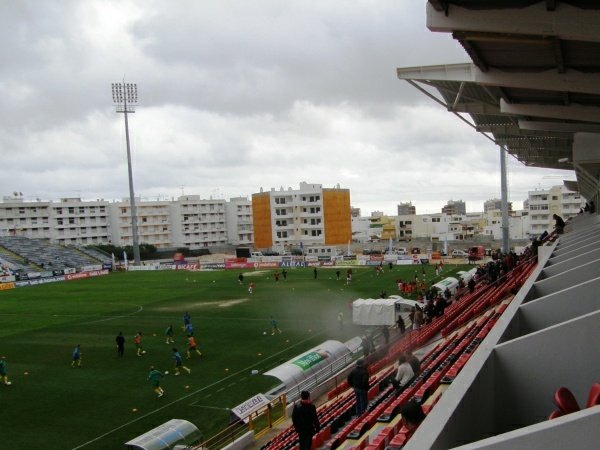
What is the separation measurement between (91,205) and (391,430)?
102 m

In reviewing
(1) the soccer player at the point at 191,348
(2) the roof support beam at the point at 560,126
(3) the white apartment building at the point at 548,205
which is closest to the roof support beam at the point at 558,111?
(2) the roof support beam at the point at 560,126

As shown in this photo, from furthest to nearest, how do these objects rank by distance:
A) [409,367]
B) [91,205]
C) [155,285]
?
[91,205], [155,285], [409,367]

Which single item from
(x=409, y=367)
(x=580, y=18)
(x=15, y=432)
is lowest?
(x=15, y=432)

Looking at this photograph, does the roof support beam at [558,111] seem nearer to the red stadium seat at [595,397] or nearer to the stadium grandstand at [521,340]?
the stadium grandstand at [521,340]

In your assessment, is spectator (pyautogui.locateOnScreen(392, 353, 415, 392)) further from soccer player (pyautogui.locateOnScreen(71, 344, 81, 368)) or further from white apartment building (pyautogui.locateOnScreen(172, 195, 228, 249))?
white apartment building (pyautogui.locateOnScreen(172, 195, 228, 249))

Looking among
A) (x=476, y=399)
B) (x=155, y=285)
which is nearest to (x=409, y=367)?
(x=476, y=399)

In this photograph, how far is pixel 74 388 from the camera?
19609 millimetres

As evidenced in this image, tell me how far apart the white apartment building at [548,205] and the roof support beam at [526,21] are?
89229 mm

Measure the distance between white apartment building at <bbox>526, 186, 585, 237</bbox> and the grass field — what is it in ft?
164

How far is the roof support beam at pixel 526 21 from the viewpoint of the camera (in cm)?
648

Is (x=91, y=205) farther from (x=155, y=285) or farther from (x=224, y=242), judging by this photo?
(x=155, y=285)

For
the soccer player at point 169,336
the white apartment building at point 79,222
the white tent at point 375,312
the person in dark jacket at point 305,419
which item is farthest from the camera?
the white apartment building at point 79,222

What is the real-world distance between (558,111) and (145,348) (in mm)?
19817

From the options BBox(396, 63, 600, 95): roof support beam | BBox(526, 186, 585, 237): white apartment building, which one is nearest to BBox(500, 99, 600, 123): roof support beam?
BBox(396, 63, 600, 95): roof support beam
